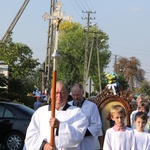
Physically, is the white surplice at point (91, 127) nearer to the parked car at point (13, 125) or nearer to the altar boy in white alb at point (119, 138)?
the altar boy in white alb at point (119, 138)

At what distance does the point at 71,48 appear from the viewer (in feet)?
249

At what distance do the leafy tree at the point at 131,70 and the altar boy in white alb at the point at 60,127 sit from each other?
76.6 meters

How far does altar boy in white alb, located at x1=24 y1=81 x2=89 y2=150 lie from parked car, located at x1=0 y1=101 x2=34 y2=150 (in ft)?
27.3

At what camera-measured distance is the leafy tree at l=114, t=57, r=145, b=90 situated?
3292 inches

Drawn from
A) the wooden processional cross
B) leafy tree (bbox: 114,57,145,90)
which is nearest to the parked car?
the wooden processional cross

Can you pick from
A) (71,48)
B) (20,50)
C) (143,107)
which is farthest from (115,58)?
(143,107)

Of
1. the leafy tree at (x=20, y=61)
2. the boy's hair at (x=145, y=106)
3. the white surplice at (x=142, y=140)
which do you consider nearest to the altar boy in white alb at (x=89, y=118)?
the white surplice at (x=142, y=140)

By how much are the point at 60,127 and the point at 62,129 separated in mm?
37

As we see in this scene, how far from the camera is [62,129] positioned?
5.98 meters

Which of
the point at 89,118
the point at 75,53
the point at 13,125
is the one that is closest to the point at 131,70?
the point at 75,53

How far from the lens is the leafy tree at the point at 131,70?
3292 inches

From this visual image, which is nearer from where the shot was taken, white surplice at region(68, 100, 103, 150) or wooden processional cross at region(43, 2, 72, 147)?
wooden processional cross at region(43, 2, 72, 147)

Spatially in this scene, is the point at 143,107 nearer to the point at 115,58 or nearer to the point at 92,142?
the point at 92,142

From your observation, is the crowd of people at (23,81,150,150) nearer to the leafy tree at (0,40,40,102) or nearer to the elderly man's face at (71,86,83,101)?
the elderly man's face at (71,86,83,101)
